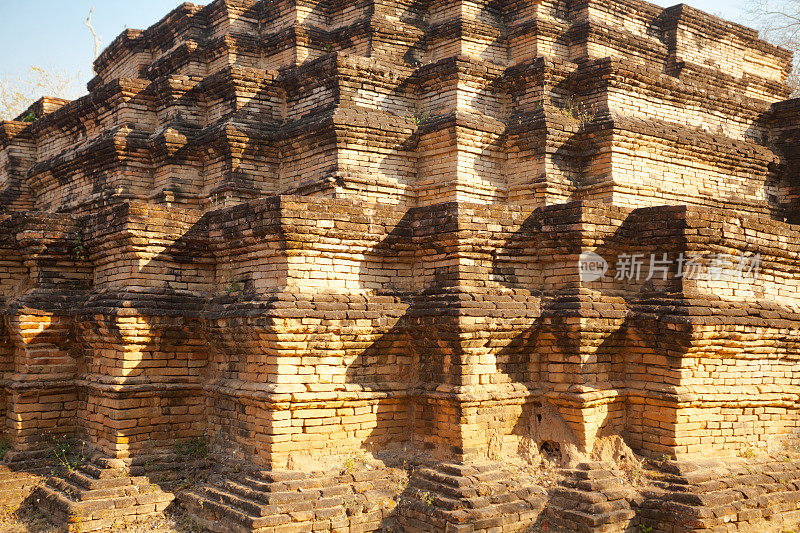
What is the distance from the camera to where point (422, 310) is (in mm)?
9172

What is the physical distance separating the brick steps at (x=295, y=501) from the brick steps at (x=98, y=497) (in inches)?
22.3

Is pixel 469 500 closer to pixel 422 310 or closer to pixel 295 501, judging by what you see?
pixel 295 501

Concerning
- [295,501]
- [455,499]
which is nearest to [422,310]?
[455,499]

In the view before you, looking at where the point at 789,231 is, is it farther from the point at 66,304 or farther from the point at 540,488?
the point at 66,304

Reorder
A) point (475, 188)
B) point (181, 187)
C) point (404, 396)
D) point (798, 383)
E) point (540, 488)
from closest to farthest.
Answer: point (540, 488)
point (404, 396)
point (798, 383)
point (475, 188)
point (181, 187)

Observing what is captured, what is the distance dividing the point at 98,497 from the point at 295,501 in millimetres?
2722

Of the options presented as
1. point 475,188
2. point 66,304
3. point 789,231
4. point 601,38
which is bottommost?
point 66,304

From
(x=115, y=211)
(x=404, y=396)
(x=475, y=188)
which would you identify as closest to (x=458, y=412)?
(x=404, y=396)

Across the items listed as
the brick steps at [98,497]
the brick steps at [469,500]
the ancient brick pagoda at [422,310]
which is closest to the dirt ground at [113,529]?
the brick steps at [98,497]

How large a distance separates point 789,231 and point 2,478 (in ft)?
39.6

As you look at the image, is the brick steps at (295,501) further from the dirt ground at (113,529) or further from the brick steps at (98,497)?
the brick steps at (98,497)

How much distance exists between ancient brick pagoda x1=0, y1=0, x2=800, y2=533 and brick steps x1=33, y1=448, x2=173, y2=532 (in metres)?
0.04

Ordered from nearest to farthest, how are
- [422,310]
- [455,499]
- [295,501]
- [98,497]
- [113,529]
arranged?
[295,501] → [455,499] → [113,529] → [98,497] → [422,310]

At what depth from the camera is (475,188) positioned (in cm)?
1139
